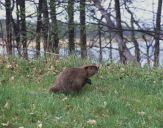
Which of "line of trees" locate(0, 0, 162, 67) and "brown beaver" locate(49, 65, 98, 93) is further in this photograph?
"line of trees" locate(0, 0, 162, 67)

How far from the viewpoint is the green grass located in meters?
6.97

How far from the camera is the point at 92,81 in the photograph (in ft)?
31.8

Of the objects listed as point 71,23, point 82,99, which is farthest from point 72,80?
point 71,23

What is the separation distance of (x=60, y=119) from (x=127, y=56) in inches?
499

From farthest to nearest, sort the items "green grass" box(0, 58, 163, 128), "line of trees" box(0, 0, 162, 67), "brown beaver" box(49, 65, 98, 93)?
1. "line of trees" box(0, 0, 162, 67)
2. "brown beaver" box(49, 65, 98, 93)
3. "green grass" box(0, 58, 163, 128)

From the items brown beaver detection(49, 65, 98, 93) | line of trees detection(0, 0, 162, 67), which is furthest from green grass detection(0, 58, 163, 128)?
line of trees detection(0, 0, 162, 67)

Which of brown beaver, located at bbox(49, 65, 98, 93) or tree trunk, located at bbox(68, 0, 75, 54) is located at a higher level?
tree trunk, located at bbox(68, 0, 75, 54)

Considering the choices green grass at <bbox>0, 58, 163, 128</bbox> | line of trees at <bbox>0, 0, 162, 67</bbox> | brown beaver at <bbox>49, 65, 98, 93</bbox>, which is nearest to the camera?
green grass at <bbox>0, 58, 163, 128</bbox>

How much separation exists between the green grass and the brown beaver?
Result: 0.52 ft

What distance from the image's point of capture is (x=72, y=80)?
28.6ft

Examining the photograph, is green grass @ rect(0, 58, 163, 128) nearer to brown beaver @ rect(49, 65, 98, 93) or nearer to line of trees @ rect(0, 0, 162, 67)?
brown beaver @ rect(49, 65, 98, 93)

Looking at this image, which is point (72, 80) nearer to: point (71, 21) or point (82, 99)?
point (82, 99)

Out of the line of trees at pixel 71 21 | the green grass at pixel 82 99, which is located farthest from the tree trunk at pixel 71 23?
the green grass at pixel 82 99

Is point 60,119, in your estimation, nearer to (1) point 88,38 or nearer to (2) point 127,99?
(2) point 127,99
